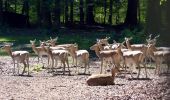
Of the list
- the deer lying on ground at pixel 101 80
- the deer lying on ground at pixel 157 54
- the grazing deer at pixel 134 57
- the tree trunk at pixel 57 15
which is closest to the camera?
the deer lying on ground at pixel 101 80

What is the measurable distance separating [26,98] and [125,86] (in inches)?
115

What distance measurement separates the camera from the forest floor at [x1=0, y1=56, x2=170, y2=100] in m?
11.2

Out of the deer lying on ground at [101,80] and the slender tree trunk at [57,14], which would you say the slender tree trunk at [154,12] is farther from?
the slender tree trunk at [57,14]

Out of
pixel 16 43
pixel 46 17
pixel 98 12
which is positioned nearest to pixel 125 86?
pixel 16 43

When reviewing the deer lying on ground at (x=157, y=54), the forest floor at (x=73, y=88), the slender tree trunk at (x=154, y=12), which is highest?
the slender tree trunk at (x=154, y=12)

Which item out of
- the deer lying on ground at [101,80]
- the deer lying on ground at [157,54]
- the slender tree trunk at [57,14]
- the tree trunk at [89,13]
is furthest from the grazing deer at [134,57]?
the tree trunk at [89,13]

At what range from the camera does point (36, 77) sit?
17.0 m

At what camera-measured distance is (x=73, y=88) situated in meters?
13.9

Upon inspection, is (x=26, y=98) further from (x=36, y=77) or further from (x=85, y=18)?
(x=85, y=18)

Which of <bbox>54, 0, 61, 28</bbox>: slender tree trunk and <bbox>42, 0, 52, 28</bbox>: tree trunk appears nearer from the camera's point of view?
<bbox>54, 0, 61, 28</bbox>: slender tree trunk

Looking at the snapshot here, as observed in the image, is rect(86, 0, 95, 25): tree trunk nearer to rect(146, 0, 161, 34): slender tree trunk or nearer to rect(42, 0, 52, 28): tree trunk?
rect(42, 0, 52, 28): tree trunk

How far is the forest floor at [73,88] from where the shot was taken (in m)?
11.2

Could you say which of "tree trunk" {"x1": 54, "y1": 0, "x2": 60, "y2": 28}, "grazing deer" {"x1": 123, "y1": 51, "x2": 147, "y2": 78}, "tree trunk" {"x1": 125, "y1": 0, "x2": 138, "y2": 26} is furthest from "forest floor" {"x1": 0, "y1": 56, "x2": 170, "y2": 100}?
"tree trunk" {"x1": 125, "y1": 0, "x2": 138, "y2": 26}

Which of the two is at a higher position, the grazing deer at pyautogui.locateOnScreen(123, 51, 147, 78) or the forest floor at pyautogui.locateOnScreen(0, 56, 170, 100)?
the grazing deer at pyautogui.locateOnScreen(123, 51, 147, 78)
